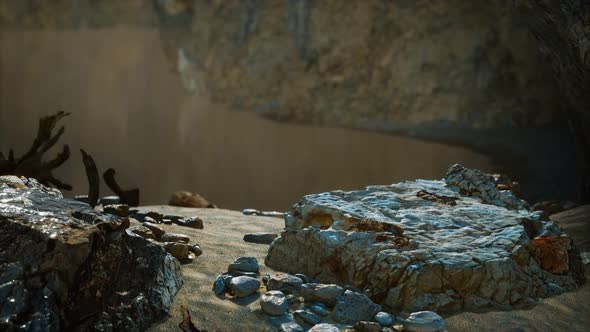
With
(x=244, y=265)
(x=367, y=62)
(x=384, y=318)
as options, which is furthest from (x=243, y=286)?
(x=367, y=62)

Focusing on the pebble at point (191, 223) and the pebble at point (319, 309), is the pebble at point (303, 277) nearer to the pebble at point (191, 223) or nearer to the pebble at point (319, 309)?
the pebble at point (319, 309)

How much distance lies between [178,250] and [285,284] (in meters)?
0.42

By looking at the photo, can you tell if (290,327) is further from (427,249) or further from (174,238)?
(174,238)

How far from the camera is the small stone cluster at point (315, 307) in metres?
1.59

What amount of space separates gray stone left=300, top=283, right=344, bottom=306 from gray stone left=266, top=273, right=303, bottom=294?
0.13 feet

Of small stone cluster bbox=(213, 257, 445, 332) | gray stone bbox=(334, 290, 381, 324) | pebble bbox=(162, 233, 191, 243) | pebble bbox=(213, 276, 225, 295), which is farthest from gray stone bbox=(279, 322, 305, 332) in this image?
pebble bbox=(162, 233, 191, 243)

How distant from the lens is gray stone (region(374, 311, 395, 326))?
5.28 ft

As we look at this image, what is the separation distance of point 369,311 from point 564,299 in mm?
693

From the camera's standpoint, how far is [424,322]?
1.60 m

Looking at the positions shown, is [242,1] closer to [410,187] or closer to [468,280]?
[410,187]

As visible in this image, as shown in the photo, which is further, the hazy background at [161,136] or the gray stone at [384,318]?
the hazy background at [161,136]

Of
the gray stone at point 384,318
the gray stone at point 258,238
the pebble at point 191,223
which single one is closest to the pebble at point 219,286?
the gray stone at point 384,318

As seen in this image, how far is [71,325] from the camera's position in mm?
1432

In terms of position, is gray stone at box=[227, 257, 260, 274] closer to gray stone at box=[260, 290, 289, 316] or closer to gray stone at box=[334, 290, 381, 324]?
gray stone at box=[260, 290, 289, 316]
